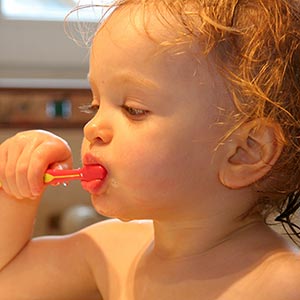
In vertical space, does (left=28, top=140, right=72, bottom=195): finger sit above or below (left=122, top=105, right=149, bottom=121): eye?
below

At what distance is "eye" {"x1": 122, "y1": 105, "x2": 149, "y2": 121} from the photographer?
69cm

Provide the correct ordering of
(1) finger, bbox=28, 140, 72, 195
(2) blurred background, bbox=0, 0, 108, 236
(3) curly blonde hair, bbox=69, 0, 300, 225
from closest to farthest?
(3) curly blonde hair, bbox=69, 0, 300, 225
(1) finger, bbox=28, 140, 72, 195
(2) blurred background, bbox=0, 0, 108, 236

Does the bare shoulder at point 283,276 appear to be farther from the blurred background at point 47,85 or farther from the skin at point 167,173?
the blurred background at point 47,85

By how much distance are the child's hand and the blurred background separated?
0.46m

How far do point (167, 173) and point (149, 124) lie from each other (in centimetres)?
5

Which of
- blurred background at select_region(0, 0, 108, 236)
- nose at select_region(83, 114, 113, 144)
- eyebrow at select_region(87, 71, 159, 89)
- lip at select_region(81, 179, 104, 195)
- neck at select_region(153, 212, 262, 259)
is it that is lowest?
blurred background at select_region(0, 0, 108, 236)

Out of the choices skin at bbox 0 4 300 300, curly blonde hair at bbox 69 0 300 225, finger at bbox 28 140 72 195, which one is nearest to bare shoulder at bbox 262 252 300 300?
skin at bbox 0 4 300 300

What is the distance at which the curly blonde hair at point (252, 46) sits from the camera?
67 centimetres

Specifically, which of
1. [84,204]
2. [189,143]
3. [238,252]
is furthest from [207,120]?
[84,204]

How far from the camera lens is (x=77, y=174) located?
2.38ft

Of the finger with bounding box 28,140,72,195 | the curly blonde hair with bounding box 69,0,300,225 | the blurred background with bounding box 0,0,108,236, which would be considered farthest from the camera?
the blurred background with bounding box 0,0,108,236

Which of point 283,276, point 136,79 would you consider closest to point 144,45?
point 136,79

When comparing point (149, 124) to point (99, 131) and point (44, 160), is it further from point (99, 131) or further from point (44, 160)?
point (44, 160)

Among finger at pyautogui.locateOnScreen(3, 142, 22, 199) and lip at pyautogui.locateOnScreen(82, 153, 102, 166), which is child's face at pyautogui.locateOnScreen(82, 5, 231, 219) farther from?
finger at pyautogui.locateOnScreen(3, 142, 22, 199)
